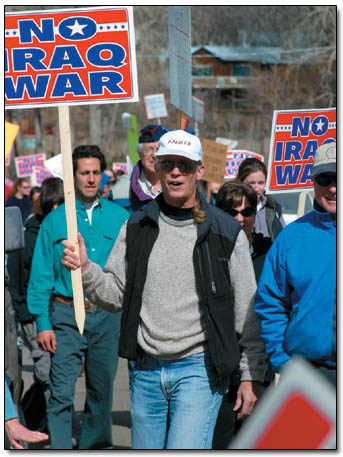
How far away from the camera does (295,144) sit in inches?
244

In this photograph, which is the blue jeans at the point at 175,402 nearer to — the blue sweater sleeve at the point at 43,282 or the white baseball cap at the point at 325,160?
the white baseball cap at the point at 325,160

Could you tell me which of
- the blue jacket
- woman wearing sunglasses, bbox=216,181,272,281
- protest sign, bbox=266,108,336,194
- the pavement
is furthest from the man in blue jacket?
the pavement

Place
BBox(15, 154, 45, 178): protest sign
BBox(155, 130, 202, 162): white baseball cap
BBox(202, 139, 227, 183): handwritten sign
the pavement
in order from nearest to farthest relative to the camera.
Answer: BBox(155, 130, 202, 162): white baseball cap, the pavement, BBox(202, 139, 227, 183): handwritten sign, BBox(15, 154, 45, 178): protest sign

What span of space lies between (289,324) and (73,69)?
199 cm

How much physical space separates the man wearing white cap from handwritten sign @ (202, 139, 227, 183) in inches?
181

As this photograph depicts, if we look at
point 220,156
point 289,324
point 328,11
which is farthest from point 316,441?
point 328,11

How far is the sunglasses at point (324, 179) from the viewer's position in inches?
137

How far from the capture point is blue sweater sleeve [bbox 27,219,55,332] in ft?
17.8

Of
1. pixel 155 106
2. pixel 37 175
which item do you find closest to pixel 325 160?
pixel 155 106

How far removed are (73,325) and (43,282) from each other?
348mm

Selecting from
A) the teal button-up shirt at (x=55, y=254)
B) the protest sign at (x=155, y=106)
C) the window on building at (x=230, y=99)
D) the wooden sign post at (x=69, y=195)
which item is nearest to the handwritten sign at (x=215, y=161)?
the teal button-up shirt at (x=55, y=254)

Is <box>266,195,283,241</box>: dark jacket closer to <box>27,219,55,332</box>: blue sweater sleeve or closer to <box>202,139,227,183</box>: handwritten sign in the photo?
<box>27,219,55,332</box>: blue sweater sleeve

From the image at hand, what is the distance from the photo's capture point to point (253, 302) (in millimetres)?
3920

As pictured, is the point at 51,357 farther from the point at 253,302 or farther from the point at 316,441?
the point at 316,441
